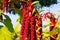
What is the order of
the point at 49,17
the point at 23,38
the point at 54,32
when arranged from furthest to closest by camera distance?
1. the point at 49,17
2. the point at 54,32
3. the point at 23,38

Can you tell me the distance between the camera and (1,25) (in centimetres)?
250

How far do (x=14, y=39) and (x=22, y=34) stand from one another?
75cm

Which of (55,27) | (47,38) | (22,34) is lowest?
(47,38)

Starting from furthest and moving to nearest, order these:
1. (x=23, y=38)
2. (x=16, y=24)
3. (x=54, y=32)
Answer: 1. (x=16, y=24)
2. (x=54, y=32)
3. (x=23, y=38)

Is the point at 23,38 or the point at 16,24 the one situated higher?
the point at 23,38

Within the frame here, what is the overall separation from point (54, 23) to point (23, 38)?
2.72ft

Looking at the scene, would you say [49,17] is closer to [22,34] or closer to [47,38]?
[47,38]

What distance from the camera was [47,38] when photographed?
267 cm

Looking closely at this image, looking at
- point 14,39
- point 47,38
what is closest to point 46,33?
point 47,38

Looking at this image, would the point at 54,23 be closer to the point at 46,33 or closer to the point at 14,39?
the point at 46,33

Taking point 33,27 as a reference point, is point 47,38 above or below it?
below

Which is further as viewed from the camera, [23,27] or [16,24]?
[16,24]

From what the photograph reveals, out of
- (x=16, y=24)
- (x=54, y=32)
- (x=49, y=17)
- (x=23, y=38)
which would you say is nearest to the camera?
(x=23, y=38)

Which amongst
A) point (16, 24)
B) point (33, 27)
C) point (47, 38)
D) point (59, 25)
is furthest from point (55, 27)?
point (33, 27)
